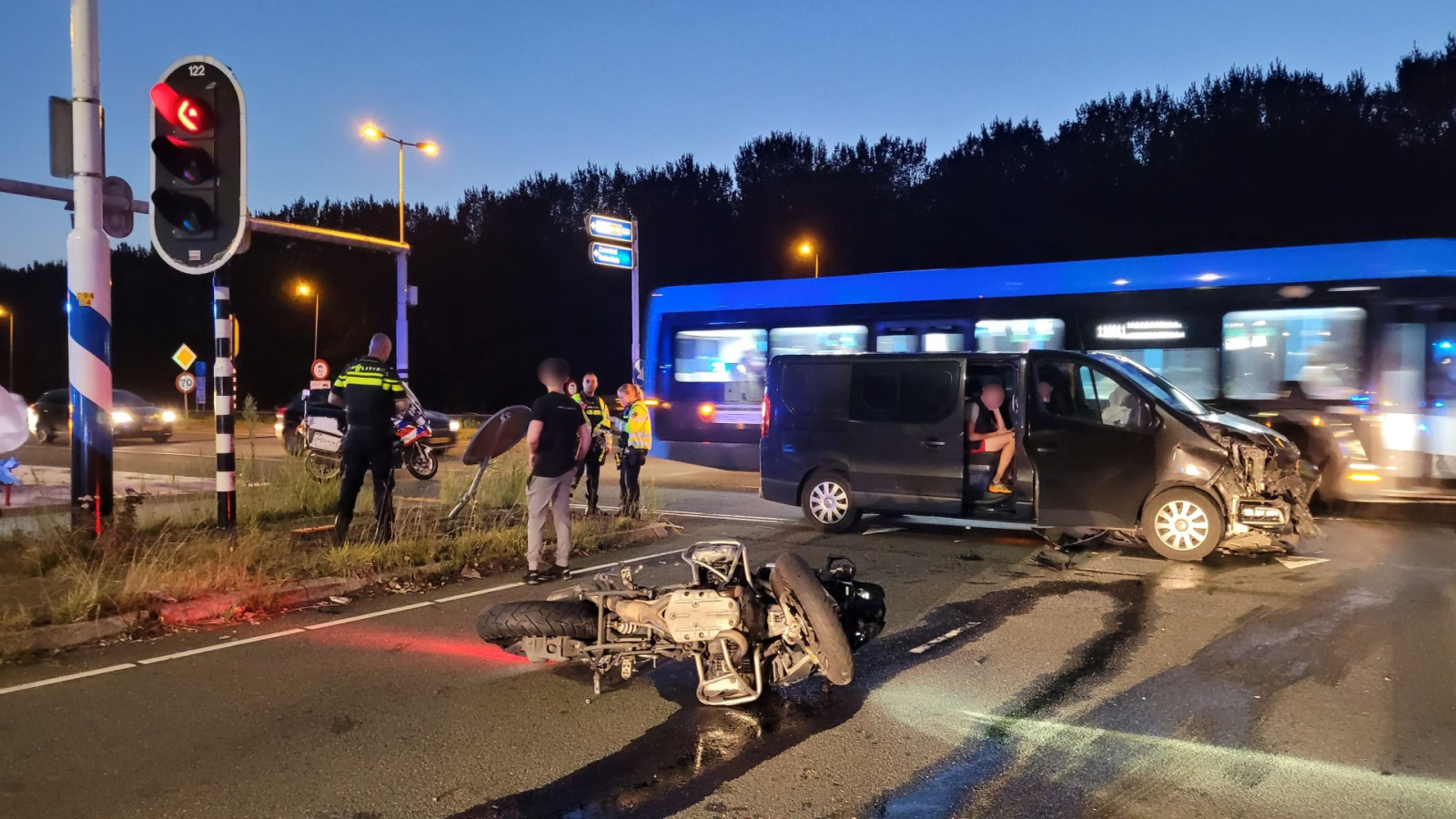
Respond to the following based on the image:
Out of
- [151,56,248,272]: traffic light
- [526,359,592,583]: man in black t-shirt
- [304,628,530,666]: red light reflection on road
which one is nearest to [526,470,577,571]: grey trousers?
[526,359,592,583]: man in black t-shirt

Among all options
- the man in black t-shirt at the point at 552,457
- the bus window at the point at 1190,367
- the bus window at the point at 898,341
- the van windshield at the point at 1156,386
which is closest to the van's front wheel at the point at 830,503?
the van windshield at the point at 1156,386

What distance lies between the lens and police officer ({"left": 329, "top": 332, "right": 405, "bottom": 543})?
870 centimetres

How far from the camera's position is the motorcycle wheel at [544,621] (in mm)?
5316

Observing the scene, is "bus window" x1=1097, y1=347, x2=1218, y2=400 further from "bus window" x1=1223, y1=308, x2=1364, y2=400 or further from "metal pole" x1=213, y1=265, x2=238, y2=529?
"metal pole" x1=213, y1=265, x2=238, y2=529

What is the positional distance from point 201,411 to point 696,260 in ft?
74.5

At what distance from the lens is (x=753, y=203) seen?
157 feet

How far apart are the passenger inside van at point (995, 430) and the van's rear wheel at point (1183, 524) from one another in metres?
1.40

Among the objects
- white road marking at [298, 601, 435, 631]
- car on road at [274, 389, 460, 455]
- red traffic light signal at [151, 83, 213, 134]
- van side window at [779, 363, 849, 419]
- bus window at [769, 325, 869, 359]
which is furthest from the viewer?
car on road at [274, 389, 460, 455]

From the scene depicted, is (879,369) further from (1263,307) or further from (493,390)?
(493,390)

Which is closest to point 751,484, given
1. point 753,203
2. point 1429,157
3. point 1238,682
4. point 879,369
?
point 879,369

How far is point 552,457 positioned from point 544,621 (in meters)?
2.78

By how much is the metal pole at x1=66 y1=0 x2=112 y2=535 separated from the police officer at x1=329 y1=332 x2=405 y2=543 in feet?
6.00

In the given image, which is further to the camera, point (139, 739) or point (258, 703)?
point (258, 703)

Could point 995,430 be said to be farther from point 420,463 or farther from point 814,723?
point 420,463
